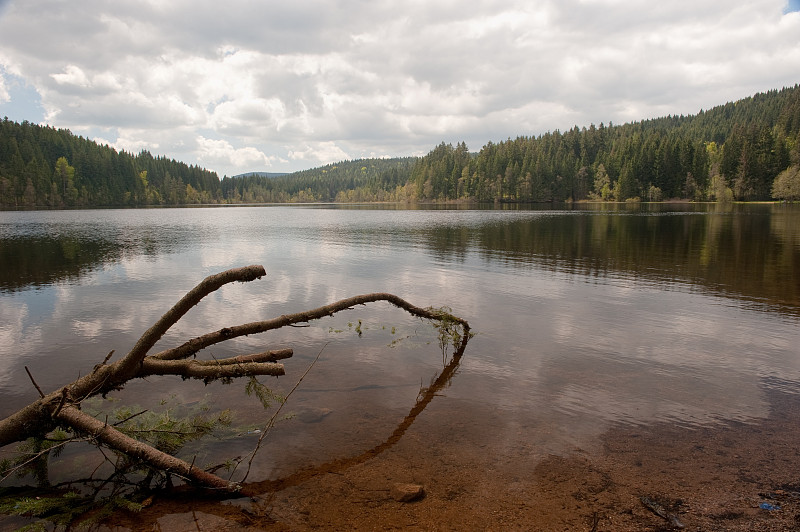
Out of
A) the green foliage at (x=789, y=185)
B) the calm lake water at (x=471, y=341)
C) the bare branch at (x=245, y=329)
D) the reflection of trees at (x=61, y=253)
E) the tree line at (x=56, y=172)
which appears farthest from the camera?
the tree line at (x=56, y=172)

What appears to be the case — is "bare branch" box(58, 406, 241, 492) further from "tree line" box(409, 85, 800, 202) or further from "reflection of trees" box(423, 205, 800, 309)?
"tree line" box(409, 85, 800, 202)

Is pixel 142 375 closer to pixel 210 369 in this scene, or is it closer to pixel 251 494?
pixel 210 369

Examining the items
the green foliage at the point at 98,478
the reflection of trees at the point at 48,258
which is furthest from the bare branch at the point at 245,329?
the reflection of trees at the point at 48,258

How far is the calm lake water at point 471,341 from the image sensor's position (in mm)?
8852

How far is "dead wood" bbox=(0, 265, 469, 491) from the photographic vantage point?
600 centimetres

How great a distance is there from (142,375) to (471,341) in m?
9.14

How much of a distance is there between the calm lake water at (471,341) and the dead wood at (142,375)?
1.38m

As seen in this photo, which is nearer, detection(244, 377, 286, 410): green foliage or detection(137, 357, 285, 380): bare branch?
detection(137, 357, 285, 380): bare branch

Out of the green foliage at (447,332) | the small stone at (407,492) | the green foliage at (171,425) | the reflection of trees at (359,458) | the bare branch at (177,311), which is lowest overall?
the reflection of trees at (359,458)

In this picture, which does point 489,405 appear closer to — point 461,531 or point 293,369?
point 461,531

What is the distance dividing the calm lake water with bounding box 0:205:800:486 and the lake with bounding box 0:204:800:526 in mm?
67

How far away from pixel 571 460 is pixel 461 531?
2.63 metres

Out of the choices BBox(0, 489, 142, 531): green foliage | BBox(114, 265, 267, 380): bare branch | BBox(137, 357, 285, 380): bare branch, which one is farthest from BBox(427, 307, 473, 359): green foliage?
BBox(0, 489, 142, 531): green foliage

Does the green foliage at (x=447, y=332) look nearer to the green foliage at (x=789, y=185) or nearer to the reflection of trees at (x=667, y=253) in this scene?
the reflection of trees at (x=667, y=253)
